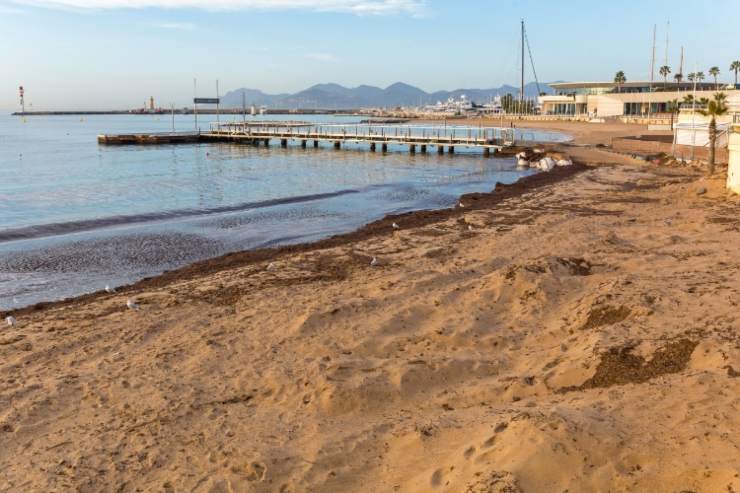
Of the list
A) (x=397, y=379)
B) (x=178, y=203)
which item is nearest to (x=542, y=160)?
(x=178, y=203)

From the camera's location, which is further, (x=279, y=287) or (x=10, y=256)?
(x=10, y=256)

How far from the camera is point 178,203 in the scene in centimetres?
2952

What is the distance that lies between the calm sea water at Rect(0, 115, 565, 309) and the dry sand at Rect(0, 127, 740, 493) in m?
4.47

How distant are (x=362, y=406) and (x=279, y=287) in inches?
220

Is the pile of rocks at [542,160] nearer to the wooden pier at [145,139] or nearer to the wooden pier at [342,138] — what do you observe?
the wooden pier at [342,138]

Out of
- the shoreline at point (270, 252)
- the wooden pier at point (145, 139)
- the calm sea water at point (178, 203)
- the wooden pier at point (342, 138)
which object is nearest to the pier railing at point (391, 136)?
the wooden pier at point (342, 138)

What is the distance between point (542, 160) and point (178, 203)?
2307cm

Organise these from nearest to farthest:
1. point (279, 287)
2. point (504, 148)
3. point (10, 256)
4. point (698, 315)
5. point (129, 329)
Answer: point (698, 315) → point (129, 329) → point (279, 287) → point (10, 256) → point (504, 148)

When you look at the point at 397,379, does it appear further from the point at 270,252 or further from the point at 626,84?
the point at 626,84

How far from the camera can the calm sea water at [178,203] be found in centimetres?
1702

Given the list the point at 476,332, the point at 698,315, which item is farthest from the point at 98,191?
the point at 698,315

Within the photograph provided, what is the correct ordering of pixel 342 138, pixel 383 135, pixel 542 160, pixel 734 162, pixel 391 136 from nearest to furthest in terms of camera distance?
pixel 734 162 → pixel 542 160 → pixel 391 136 → pixel 383 135 → pixel 342 138

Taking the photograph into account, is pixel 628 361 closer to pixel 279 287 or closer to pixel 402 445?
pixel 402 445

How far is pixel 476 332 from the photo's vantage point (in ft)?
Result: 28.7
